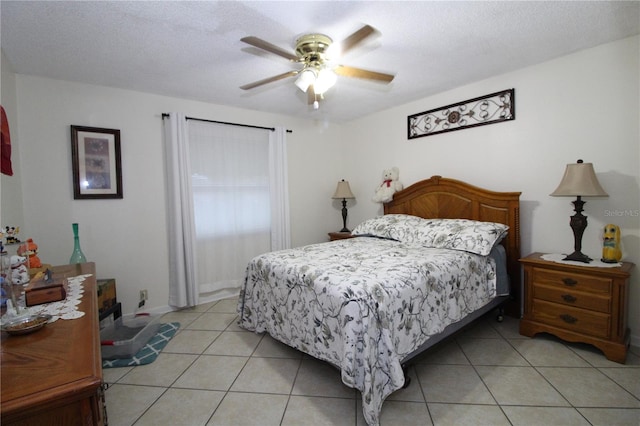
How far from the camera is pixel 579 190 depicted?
2.13 metres

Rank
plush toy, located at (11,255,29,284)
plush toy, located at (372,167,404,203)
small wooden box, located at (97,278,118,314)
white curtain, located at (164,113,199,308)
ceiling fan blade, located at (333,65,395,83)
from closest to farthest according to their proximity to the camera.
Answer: plush toy, located at (11,255,29,284) → ceiling fan blade, located at (333,65,395,83) → small wooden box, located at (97,278,118,314) → white curtain, located at (164,113,199,308) → plush toy, located at (372,167,404,203)

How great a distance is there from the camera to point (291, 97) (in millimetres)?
3250

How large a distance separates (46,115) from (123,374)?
227 cm

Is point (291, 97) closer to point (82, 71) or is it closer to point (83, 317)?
point (82, 71)

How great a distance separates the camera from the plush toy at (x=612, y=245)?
2.12 metres

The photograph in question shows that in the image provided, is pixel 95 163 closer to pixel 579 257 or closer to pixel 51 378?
pixel 51 378

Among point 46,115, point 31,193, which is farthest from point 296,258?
point 46,115

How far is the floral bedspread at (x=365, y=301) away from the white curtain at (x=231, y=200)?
951 millimetres

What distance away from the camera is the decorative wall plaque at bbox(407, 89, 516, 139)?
2791mm

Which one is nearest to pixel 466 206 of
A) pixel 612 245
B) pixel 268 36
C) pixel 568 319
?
pixel 612 245

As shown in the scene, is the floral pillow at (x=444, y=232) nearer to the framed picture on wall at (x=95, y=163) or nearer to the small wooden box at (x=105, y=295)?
the small wooden box at (x=105, y=295)

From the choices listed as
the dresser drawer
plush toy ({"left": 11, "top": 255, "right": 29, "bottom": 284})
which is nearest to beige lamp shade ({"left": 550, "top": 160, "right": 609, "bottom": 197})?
the dresser drawer

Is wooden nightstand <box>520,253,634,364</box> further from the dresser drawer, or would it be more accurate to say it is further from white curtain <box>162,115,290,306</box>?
white curtain <box>162,115,290,306</box>

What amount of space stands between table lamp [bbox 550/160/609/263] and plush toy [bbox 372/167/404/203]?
1.66 m
